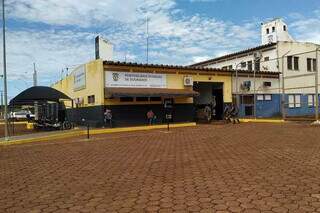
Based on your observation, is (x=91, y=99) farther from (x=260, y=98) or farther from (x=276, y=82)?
(x=276, y=82)

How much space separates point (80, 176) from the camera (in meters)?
8.92

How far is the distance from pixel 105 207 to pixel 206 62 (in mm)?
37783

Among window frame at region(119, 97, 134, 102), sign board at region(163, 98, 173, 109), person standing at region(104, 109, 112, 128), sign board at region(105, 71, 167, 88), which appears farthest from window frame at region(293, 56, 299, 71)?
person standing at region(104, 109, 112, 128)

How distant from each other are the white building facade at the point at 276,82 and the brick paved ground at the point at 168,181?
1923 centimetres

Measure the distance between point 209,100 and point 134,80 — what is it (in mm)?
9483

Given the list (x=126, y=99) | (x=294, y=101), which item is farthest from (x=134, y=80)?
(x=294, y=101)

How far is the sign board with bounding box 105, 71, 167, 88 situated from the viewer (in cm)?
2550

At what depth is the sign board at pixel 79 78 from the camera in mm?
29284

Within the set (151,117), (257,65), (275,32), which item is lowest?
(151,117)

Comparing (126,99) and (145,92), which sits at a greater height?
(145,92)

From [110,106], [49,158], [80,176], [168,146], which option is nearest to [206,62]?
[110,106]

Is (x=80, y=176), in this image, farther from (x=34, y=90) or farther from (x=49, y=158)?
(x=34, y=90)

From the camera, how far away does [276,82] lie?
33781 millimetres

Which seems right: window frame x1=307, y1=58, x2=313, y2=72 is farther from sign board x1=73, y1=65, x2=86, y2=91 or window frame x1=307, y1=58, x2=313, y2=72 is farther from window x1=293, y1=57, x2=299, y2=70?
sign board x1=73, y1=65, x2=86, y2=91
